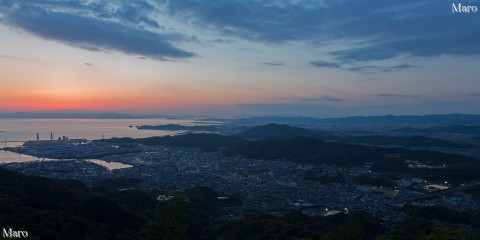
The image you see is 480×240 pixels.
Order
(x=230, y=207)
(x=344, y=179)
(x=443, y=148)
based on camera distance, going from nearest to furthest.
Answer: (x=230, y=207), (x=344, y=179), (x=443, y=148)

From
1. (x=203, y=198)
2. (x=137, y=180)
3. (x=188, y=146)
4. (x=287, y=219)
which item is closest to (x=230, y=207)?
(x=203, y=198)

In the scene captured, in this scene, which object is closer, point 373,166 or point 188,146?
point 373,166

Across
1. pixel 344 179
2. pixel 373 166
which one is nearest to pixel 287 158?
pixel 373 166

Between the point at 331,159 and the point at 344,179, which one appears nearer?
the point at 344,179

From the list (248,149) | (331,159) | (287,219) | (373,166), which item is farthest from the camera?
(248,149)

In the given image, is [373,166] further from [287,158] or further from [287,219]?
[287,219]

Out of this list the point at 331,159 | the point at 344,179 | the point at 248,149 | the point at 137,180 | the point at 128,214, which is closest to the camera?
the point at 128,214

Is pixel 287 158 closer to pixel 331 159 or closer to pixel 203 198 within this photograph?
pixel 331 159

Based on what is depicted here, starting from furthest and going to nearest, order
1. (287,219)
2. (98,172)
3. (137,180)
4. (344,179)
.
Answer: (98,172)
(344,179)
(137,180)
(287,219)

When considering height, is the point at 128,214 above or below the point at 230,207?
above
